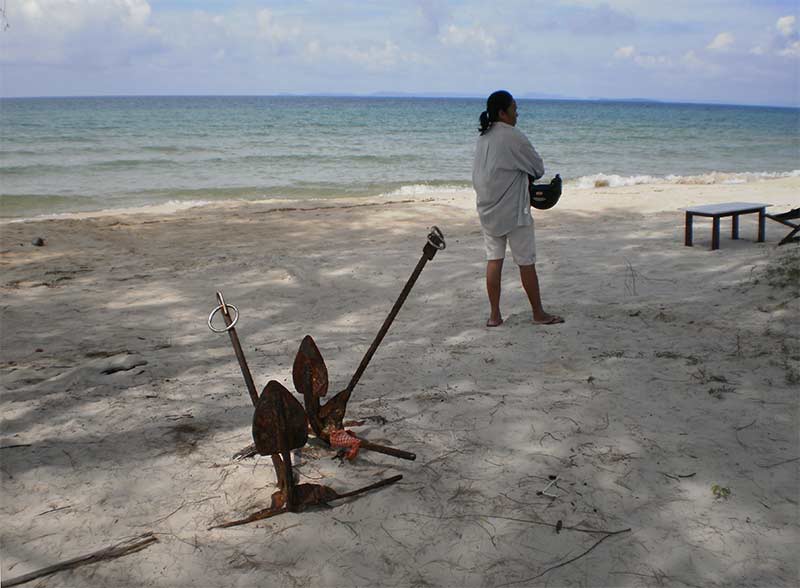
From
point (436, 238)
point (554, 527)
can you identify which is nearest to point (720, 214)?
point (436, 238)

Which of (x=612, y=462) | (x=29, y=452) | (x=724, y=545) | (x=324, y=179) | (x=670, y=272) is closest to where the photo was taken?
(x=724, y=545)

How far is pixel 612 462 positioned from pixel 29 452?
8.54ft

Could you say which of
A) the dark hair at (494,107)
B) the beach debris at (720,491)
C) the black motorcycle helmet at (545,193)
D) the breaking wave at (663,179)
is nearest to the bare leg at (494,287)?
the black motorcycle helmet at (545,193)

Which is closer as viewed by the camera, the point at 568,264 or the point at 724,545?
the point at 724,545

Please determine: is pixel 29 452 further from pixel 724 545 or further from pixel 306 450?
pixel 724 545

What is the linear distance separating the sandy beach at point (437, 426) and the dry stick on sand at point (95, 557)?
0.03 metres

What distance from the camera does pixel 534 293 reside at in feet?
16.0

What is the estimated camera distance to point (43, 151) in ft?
77.9

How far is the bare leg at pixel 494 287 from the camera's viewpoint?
4.89 meters

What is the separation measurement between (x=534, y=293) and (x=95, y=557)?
10.9ft

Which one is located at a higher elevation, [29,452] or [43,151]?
[43,151]

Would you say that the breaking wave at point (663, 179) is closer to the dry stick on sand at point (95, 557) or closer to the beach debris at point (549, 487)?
the beach debris at point (549, 487)

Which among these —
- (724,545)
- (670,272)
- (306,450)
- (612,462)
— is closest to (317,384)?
(306,450)

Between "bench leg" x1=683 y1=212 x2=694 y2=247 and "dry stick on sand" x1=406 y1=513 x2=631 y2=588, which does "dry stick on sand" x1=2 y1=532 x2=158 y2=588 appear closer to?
"dry stick on sand" x1=406 y1=513 x2=631 y2=588
